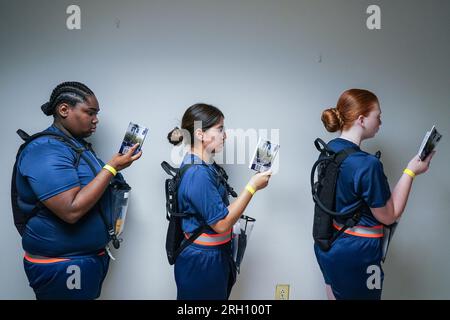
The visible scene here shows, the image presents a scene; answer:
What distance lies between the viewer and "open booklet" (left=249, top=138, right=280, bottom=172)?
142 centimetres

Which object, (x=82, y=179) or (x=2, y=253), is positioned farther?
(x=2, y=253)

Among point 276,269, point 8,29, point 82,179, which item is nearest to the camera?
point 82,179

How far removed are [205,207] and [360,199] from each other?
63 cm

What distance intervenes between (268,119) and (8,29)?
4.83ft

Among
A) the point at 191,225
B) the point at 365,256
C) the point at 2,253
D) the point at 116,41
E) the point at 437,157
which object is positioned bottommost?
the point at 2,253

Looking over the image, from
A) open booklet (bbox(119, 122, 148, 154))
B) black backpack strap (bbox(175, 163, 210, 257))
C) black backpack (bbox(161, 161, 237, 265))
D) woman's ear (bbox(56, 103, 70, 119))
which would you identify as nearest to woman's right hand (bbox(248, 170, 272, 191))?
black backpack (bbox(161, 161, 237, 265))

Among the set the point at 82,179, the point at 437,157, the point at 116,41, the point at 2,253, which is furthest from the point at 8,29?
the point at 437,157

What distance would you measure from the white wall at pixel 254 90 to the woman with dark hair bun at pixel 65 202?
0.48 metres

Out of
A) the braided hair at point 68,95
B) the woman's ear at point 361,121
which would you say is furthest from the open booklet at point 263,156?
the braided hair at point 68,95

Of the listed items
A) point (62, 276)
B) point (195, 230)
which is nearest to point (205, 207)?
point (195, 230)

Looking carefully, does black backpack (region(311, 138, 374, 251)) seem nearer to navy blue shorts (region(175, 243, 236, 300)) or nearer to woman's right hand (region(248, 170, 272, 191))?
woman's right hand (region(248, 170, 272, 191))

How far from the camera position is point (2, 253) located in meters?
1.88

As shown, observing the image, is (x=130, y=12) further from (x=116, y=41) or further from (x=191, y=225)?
(x=191, y=225)

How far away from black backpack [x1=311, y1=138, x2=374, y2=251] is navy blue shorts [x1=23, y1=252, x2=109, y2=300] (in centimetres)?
95
